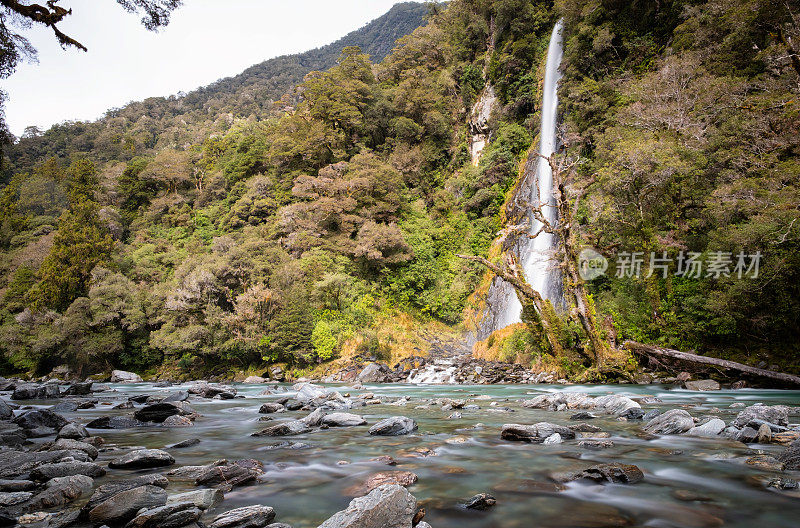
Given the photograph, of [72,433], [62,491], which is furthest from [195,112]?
[62,491]

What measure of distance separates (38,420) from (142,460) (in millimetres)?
4264

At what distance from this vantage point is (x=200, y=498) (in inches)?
104

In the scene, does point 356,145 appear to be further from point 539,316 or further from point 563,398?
point 563,398

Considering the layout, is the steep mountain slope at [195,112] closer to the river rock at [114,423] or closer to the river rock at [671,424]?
the river rock at [114,423]

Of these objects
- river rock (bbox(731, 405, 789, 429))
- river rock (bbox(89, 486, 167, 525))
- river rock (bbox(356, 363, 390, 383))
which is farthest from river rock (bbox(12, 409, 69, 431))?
river rock (bbox(356, 363, 390, 383))

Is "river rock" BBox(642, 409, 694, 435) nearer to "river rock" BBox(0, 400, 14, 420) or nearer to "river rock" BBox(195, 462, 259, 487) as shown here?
"river rock" BBox(195, 462, 259, 487)

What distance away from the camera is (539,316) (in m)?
12.5

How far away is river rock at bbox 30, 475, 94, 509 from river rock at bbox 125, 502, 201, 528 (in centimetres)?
92

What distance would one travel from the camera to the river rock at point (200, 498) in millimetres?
2564

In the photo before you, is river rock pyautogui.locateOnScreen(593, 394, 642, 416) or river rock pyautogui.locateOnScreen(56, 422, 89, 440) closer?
river rock pyautogui.locateOnScreen(56, 422, 89, 440)

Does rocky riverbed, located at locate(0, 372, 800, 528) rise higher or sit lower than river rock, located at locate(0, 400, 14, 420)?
higher

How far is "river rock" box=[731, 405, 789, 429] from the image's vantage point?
4.87m

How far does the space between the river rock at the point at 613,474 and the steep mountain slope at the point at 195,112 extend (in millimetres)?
48559

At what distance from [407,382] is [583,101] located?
15.6m
